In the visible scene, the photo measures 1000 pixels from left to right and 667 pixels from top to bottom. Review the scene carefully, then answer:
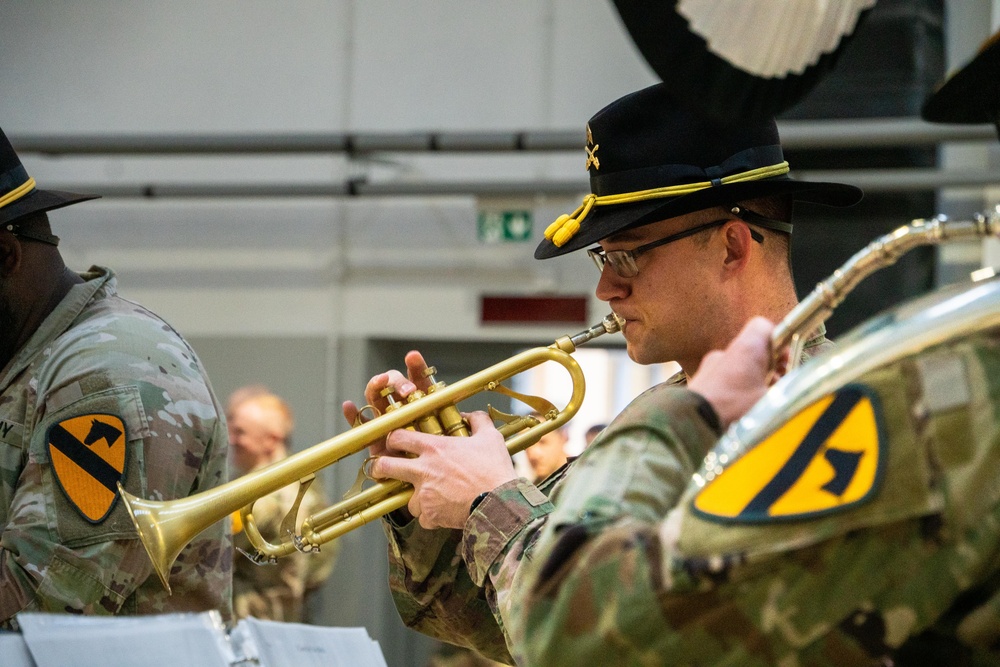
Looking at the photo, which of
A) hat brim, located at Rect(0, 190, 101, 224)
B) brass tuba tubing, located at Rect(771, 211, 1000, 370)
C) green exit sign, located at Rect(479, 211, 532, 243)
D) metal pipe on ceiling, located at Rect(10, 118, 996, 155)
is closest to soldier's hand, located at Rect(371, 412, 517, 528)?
brass tuba tubing, located at Rect(771, 211, 1000, 370)

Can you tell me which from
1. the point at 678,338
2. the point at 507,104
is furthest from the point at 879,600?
the point at 507,104

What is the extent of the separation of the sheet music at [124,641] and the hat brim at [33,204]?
1030 mm

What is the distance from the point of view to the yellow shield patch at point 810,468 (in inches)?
41.4

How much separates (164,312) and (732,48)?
562 cm

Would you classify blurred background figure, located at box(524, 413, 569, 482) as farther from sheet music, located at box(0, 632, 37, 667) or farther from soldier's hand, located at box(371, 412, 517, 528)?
sheet music, located at box(0, 632, 37, 667)

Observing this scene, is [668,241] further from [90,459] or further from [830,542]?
[90,459]

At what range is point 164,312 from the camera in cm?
649

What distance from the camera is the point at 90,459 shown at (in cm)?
233

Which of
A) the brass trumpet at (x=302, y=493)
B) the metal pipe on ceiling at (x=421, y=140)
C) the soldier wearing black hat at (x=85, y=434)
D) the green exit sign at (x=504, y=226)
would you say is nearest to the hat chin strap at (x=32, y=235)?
the soldier wearing black hat at (x=85, y=434)

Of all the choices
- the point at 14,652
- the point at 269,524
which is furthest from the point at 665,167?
the point at 269,524

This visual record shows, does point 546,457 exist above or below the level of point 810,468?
below

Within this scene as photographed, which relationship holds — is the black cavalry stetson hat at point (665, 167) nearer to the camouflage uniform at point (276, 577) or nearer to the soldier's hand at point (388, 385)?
the soldier's hand at point (388, 385)

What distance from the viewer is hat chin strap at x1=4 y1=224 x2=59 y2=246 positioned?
2609 mm

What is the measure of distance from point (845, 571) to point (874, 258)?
0.34 m
